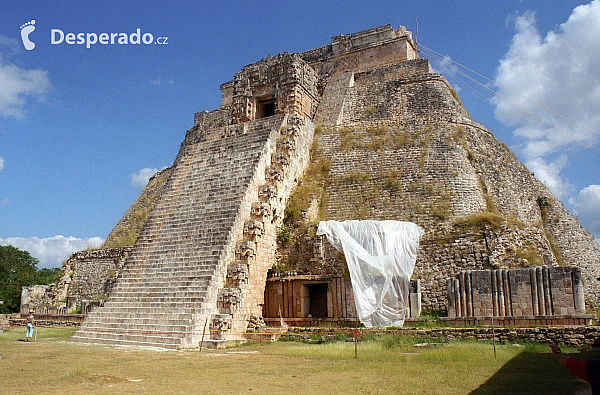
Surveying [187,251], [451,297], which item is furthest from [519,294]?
[187,251]

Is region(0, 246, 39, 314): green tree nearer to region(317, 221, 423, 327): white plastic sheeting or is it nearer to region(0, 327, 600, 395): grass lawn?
region(0, 327, 600, 395): grass lawn

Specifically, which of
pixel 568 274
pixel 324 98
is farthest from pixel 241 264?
pixel 324 98

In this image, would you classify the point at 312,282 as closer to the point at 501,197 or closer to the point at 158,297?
the point at 158,297

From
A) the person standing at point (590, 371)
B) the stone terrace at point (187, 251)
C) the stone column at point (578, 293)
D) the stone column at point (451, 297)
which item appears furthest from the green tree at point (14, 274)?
the person standing at point (590, 371)

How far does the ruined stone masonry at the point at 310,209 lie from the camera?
43.5 feet

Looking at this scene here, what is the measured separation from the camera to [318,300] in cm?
1578

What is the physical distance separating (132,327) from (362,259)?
→ 6068mm

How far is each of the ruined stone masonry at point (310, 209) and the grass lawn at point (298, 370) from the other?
6.50ft

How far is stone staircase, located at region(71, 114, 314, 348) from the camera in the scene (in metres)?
12.4

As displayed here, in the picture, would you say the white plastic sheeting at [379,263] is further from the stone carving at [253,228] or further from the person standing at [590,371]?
the person standing at [590,371]

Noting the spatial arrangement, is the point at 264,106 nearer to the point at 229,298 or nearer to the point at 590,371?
the point at 229,298

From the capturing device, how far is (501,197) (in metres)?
17.4

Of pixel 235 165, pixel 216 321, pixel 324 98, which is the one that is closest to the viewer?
pixel 216 321

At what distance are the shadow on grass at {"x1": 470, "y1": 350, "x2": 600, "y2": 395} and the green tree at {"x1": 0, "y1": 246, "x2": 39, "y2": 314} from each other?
29370mm
